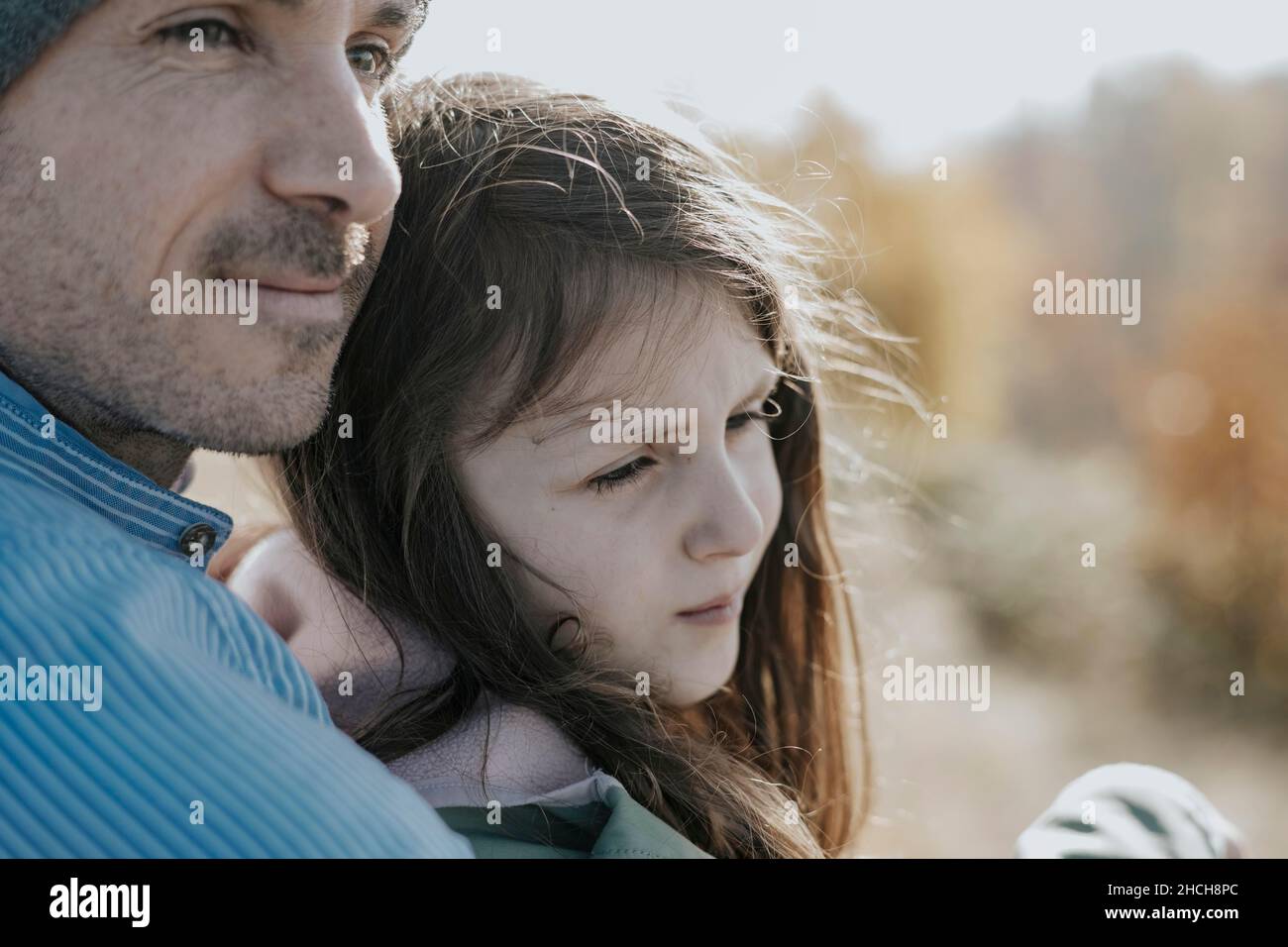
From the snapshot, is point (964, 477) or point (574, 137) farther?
Answer: point (964, 477)

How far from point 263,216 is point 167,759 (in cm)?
72

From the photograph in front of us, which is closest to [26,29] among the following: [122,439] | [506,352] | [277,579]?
[122,439]

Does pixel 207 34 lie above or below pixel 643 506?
above

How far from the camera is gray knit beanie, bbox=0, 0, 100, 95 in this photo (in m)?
1.26

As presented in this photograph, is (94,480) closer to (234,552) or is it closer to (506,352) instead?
(506,352)

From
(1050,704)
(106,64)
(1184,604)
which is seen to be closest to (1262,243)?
(1184,604)

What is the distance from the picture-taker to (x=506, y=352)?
5.33 ft

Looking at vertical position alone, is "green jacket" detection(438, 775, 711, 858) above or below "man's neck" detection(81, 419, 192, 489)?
below

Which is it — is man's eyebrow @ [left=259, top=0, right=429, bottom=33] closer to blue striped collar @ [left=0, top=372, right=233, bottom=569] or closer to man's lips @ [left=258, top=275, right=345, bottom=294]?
man's lips @ [left=258, top=275, right=345, bottom=294]

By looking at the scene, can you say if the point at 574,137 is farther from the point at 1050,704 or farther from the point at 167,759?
the point at 1050,704

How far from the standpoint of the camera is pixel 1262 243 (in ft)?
33.0

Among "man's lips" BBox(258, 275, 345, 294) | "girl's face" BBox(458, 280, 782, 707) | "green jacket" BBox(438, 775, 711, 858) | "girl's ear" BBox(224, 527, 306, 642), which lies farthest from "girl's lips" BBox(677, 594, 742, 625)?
"man's lips" BBox(258, 275, 345, 294)

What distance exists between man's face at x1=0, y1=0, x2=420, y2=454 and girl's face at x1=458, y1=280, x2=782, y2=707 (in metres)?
0.29

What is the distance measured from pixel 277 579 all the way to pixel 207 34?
811mm
